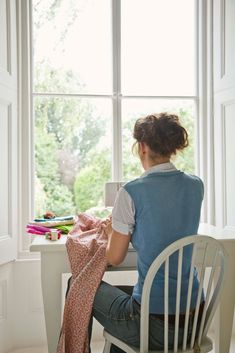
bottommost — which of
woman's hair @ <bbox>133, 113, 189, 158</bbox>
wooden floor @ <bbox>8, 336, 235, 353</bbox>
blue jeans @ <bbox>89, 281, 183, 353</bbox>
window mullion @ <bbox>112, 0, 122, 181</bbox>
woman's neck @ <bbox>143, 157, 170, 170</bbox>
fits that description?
wooden floor @ <bbox>8, 336, 235, 353</bbox>

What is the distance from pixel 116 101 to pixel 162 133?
1.43m

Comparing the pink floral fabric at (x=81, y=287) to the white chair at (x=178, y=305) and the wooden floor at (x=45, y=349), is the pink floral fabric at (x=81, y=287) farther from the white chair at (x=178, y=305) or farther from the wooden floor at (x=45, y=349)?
the wooden floor at (x=45, y=349)

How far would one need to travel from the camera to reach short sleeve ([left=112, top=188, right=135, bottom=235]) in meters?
1.48

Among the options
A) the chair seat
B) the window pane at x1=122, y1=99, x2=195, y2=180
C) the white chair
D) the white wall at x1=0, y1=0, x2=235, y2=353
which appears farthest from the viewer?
the window pane at x1=122, y1=99, x2=195, y2=180

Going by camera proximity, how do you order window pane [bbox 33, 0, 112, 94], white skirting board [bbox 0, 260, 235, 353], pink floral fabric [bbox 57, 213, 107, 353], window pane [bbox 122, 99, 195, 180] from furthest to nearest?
1. window pane [bbox 122, 99, 195, 180]
2. window pane [bbox 33, 0, 112, 94]
3. white skirting board [bbox 0, 260, 235, 353]
4. pink floral fabric [bbox 57, 213, 107, 353]

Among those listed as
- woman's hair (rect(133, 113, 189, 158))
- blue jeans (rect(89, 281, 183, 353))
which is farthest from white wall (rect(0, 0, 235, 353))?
woman's hair (rect(133, 113, 189, 158))

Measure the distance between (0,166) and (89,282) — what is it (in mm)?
1059

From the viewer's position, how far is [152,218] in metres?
1.46

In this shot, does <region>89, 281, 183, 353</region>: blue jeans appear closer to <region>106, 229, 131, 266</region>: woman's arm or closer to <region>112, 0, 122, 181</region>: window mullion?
<region>106, 229, 131, 266</region>: woman's arm

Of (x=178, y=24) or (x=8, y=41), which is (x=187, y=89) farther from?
(x=8, y=41)

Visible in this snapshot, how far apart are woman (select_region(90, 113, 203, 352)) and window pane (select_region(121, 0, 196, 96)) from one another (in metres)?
1.46

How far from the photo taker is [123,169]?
2.95 metres

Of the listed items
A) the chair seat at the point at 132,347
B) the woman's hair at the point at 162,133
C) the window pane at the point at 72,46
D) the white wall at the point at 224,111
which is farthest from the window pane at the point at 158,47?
the chair seat at the point at 132,347

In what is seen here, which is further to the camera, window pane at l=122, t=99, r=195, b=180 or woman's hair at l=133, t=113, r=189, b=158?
window pane at l=122, t=99, r=195, b=180
